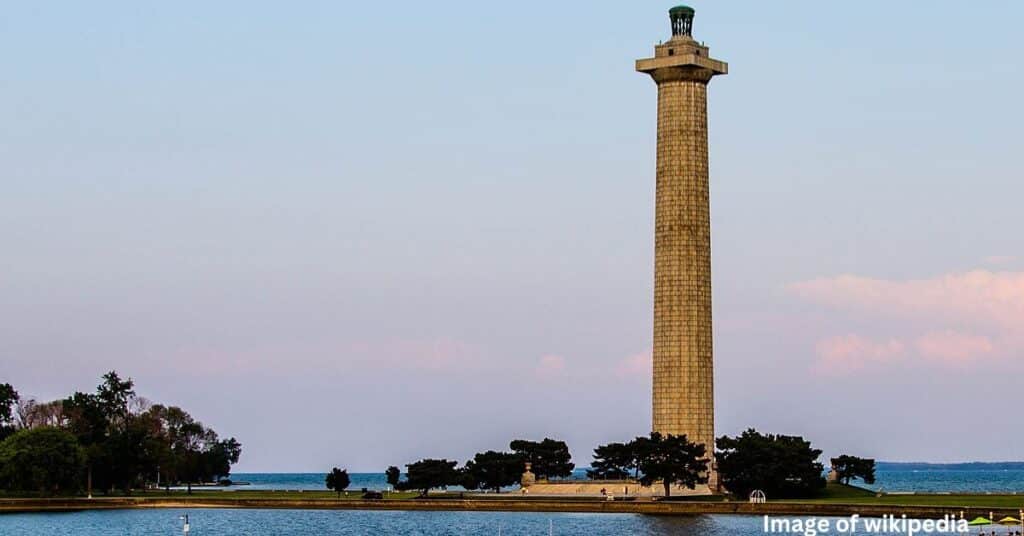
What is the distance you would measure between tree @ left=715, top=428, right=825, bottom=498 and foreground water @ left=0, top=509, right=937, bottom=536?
8316mm

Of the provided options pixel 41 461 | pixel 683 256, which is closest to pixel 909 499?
pixel 683 256

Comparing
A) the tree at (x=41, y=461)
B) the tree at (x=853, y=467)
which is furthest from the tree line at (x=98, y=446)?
the tree at (x=853, y=467)

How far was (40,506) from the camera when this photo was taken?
120 metres

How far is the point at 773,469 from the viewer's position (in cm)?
10388

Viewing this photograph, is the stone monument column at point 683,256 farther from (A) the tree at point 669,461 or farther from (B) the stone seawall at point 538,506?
(B) the stone seawall at point 538,506

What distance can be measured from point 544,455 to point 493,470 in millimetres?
4281

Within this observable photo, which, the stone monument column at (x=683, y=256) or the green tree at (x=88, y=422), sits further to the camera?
the green tree at (x=88, y=422)

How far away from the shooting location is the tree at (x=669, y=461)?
105 metres

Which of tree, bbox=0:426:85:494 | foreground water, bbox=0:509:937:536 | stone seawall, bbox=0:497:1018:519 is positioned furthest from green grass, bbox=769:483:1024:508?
tree, bbox=0:426:85:494

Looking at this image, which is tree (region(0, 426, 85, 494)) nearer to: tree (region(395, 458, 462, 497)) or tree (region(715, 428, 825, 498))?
tree (region(395, 458, 462, 497))

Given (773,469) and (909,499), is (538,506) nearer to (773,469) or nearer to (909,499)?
(773,469)

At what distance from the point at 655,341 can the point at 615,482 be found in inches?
379

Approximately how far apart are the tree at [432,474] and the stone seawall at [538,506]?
16.4ft

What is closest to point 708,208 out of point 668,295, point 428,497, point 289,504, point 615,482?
point 668,295
